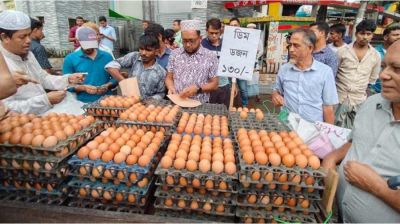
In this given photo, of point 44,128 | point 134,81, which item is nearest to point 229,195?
point 44,128

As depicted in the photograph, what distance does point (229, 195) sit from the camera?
1699 mm

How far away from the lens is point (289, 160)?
Answer: 1690 millimetres

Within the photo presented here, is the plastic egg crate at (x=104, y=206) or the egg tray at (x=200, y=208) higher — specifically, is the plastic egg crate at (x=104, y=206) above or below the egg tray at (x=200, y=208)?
below

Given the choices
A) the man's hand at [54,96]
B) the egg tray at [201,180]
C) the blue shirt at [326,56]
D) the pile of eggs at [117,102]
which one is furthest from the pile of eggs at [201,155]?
the blue shirt at [326,56]

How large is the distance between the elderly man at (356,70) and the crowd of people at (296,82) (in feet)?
0.06

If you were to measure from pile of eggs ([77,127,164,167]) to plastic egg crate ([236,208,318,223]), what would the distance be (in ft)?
2.39

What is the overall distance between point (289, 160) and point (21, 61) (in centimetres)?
303

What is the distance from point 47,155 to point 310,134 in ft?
7.32

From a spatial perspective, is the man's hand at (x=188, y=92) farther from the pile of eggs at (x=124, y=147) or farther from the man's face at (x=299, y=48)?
the man's face at (x=299, y=48)

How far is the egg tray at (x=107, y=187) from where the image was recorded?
1.71 m

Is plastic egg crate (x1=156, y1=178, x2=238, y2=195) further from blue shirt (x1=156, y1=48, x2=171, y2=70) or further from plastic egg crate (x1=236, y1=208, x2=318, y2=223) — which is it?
blue shirt (x1=156, y1=48, x2=171, y2=70)

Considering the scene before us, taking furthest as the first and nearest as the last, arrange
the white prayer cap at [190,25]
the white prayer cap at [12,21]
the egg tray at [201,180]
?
the white prayer cap at [190,25] → the white prayer cap at [12,21] → the egg tray at [201,180]

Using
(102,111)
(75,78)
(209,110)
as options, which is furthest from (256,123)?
(75,78)

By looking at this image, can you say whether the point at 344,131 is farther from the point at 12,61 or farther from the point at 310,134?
the point at 12,61
